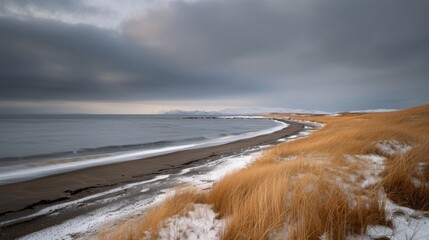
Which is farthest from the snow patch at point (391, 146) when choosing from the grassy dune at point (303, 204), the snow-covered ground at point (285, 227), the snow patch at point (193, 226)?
the snow patch at point (193, 226)

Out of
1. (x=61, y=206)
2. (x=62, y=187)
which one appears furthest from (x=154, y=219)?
(x=62, y=187)

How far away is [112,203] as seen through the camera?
5.63 meters

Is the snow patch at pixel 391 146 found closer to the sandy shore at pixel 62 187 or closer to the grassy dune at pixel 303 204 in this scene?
the grassy dune at pixel 303 204

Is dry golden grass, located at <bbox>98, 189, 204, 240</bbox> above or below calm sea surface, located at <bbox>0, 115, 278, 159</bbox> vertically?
above

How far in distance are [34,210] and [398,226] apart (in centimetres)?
762

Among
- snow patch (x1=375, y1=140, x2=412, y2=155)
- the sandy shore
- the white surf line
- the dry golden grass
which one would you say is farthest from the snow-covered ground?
snow patch (x1=375, y1=140, x2=412, y2=155)

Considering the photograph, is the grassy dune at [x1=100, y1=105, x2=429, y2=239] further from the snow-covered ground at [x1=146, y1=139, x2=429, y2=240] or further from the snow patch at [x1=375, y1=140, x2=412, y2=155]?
the snow patch at [x1=375, y1=140, x2=412, y2=155]

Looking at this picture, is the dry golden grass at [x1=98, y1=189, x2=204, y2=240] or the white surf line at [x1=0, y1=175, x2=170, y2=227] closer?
the dry golden grass at [x1=98, y1=189, x2=204, y2=240]

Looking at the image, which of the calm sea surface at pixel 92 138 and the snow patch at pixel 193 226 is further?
the calm sea surface at pixel 92 138

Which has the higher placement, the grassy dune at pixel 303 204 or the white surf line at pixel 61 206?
the grassy dune at pixel 303 204

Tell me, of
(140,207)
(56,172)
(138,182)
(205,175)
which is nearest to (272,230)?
Answer: (140,207)

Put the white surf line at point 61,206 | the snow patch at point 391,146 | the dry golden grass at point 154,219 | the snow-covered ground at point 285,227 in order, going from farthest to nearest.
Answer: the snow patch at point 391,146, the white surf line at point 61,206, the dry golden grass at point 154,219, the snow-covered ground at point 285,227

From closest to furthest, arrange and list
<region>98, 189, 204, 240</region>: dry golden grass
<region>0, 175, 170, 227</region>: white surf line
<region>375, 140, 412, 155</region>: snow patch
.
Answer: <region>98, 189, 204, 240</region>: dry golden grass, <region>0, 175, 170, 227</region>: white surf line, <region>375, 140, 412, 155</region>: snow patch

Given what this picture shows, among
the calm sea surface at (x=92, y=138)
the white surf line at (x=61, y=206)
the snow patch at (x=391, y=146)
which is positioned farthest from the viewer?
the calm sea surface at (x=92, y=138)
